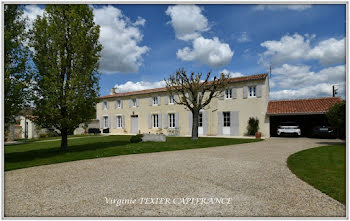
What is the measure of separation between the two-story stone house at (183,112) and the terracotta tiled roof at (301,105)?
0.91 m

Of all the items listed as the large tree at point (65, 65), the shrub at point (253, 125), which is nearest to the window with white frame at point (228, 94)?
the shrub at point (253, 125)

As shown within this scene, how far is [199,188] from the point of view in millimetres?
3881

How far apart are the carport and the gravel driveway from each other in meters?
12.6

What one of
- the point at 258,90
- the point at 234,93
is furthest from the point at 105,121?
the point at 258,90

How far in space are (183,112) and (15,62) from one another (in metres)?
15.5

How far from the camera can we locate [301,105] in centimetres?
1770

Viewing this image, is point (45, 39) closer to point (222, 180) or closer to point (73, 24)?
point (73, 24)

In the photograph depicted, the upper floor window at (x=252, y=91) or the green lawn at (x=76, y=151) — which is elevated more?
the upper floor window at (x=252, y=91)

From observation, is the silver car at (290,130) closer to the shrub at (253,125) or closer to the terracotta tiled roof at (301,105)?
the terracotta tiled roof at (301,105)

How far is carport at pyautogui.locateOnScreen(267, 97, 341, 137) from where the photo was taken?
637 inches

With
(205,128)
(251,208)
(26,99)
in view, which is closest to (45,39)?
(26,99)

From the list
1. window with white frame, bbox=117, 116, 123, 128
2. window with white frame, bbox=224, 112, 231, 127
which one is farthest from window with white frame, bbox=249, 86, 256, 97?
window with white frame, bbox=117, 116, 123, 128

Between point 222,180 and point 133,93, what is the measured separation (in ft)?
67.5

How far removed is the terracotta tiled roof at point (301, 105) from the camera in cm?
1612
